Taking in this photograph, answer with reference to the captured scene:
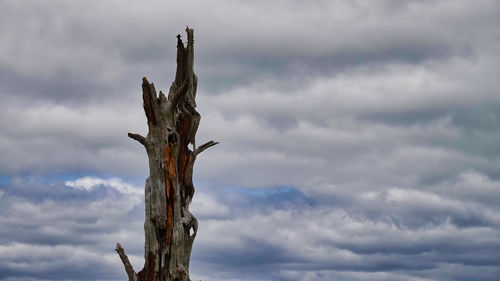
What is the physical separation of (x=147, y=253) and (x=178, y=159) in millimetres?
3819

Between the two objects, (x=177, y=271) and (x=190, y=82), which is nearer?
(x=177, y=271)

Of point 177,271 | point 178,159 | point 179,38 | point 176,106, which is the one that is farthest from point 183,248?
point 179,38

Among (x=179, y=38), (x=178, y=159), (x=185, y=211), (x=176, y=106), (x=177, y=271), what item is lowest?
(x=177, y=271)

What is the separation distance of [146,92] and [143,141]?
6.15 feet

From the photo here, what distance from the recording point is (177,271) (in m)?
27.3

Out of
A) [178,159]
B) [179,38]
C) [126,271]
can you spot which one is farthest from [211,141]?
[126,271]

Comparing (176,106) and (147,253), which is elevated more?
Result: (176,106)

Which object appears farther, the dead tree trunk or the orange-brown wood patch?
the orange-brown wood patch

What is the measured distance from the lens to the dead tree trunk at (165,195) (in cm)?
2738

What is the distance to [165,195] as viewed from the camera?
2769 cm

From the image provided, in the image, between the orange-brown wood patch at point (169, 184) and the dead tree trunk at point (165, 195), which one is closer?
the dead tree trunk at point (165, 195)

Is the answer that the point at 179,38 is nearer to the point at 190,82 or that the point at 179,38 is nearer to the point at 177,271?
the point at 190,82

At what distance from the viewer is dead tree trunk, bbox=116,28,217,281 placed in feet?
89.8

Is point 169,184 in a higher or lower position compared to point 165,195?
higher
